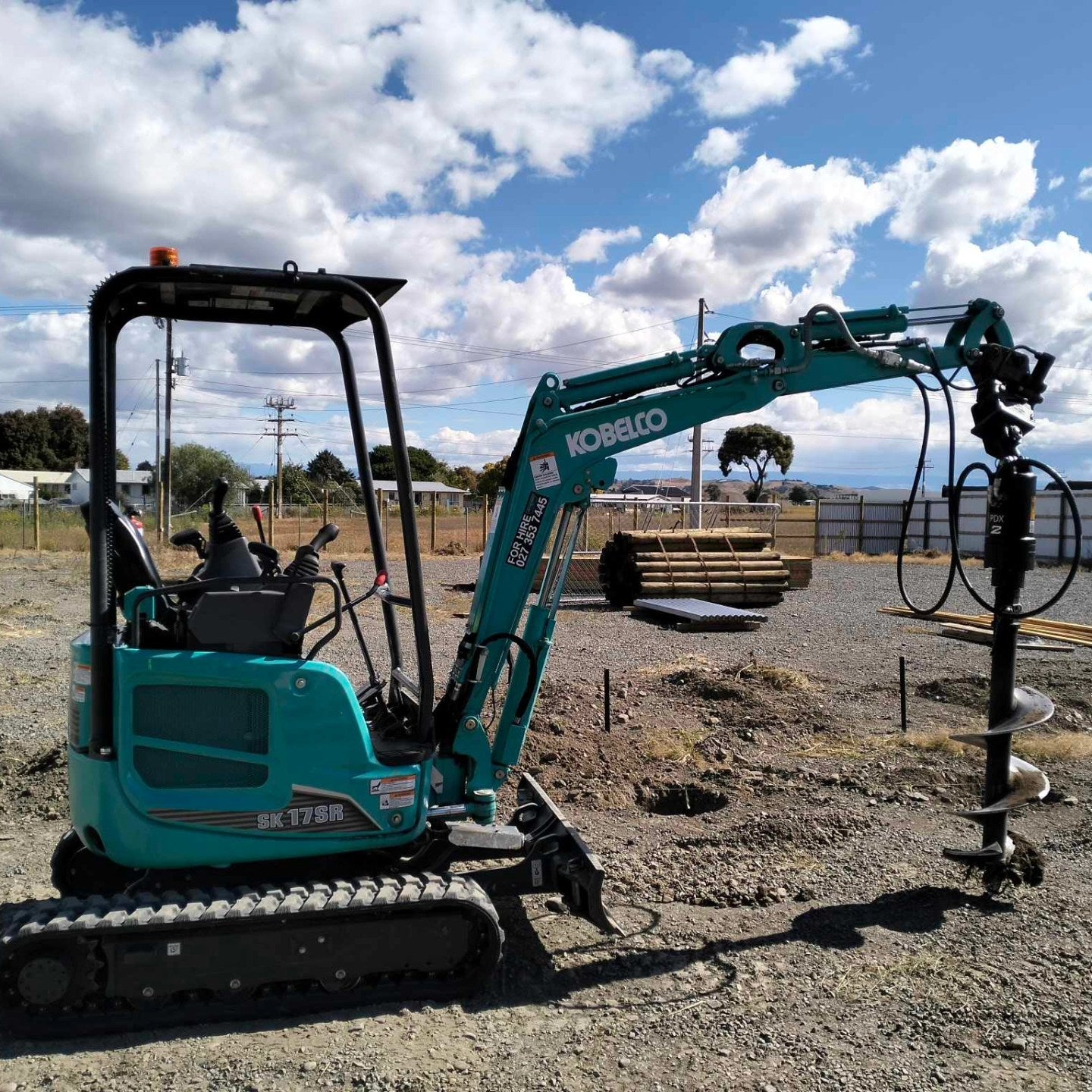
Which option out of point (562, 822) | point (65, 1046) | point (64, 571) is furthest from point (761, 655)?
point (64, 571)

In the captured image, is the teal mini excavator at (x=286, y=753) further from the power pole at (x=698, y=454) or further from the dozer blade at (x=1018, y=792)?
the power pole at (x=698, y=454)

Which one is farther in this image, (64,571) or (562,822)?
(64,571)

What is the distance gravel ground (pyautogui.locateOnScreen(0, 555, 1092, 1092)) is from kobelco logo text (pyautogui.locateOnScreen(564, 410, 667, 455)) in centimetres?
242

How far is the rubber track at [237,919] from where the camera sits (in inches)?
146

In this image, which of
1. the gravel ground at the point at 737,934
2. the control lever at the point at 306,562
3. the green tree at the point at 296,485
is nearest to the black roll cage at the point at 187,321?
the control lever at the point at 306,562

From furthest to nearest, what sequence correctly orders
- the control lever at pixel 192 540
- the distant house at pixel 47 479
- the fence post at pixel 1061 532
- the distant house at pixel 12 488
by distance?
the distant house at pixel 47 479 → the distant house at pixel 12 488 → the fence post at pixel 1061 532 → the control lever at pixel 192 540

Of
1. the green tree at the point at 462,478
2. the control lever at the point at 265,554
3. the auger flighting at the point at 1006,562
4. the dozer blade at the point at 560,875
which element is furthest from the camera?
the green tree at the point at 462,478

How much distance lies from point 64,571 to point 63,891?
21091 mm

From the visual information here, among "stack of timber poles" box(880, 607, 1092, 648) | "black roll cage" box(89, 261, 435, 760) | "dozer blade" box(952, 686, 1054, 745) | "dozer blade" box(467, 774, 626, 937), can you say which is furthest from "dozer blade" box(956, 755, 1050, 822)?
"stack of timber poles" box(880, 607, 1092, 648)

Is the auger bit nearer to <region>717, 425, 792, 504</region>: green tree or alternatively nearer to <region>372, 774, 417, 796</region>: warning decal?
<region>372, 774, 417, 796</region>: warning decal

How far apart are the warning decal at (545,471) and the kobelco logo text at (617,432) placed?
0.11 meters

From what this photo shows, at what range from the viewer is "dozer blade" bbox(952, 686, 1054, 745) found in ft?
17.8

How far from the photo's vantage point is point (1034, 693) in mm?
5777

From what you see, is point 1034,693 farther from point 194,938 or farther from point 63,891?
point 63,891
